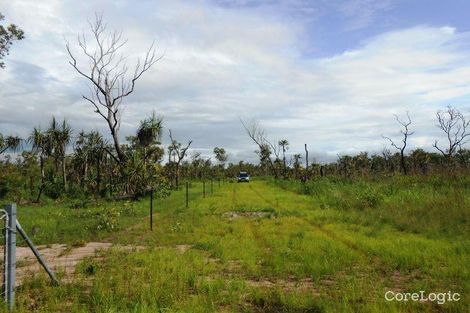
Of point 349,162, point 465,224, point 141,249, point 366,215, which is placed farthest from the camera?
point 349,162

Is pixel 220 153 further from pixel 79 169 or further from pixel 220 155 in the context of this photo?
pixel 79 169

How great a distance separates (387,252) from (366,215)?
7205 millimetres

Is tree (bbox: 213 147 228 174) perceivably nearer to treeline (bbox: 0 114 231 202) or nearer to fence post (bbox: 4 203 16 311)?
treeline (bbox: 0 114 231 202)

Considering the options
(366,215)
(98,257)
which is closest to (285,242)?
(98,257)

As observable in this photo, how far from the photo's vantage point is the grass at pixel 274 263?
6559 millimetres

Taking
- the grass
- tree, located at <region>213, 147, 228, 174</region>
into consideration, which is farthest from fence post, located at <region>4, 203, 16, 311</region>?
tree, located at <region>213, 147, 228, 174</region>

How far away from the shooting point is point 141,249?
11594mm

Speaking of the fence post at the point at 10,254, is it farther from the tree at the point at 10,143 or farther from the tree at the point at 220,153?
the tree at the point at 220,153

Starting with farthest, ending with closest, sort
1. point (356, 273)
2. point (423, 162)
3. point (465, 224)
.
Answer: point (423, 162) → point (465, 224) → point (356, 273)

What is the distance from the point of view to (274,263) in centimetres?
945

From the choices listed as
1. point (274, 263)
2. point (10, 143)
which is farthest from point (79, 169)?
point (274, 263)

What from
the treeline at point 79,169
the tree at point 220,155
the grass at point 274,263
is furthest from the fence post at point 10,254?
the tree at point 220,155

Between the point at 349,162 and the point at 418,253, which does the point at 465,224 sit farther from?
the point at 349,162

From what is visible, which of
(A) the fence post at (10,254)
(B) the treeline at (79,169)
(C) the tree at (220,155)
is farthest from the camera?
(C) the tree at (220,155)
